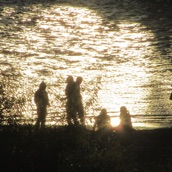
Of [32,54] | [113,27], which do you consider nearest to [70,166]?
[32,54]

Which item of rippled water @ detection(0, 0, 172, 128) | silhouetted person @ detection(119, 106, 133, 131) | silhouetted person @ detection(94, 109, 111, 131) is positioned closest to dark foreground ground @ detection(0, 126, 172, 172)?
silhouetted person @ detection(94, 109, 111, 131)

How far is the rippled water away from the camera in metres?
26.4

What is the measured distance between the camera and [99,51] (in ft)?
174

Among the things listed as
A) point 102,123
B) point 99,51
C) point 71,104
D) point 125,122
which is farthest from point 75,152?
point 99,51

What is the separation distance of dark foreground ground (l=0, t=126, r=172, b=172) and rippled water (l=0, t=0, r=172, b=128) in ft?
5.66

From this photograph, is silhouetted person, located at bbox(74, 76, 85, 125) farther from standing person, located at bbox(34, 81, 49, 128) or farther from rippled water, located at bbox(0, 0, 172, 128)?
standing person, located at bbox(34, 81, 49, 128)

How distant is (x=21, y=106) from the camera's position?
14500 millimetres

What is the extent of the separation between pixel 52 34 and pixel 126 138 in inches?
1916

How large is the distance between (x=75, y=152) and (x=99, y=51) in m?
41.1

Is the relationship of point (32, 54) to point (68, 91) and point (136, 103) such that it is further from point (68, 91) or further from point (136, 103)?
point (68, 91)

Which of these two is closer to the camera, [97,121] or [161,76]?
[97,121]

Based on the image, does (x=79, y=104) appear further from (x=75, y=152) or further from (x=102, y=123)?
(x=75, y=152)

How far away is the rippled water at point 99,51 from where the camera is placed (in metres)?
26.4

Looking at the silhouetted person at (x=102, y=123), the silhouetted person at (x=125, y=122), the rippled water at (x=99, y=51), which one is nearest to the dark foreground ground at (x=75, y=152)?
the silhouetted person at (x=102, y=123)
